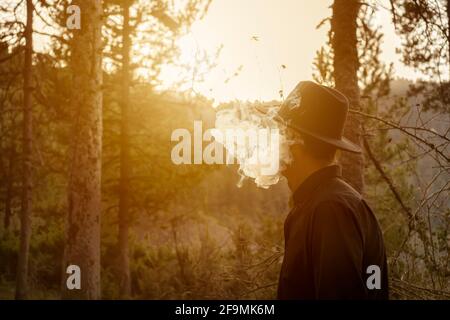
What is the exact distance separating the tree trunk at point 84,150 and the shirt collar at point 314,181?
16.5 ft

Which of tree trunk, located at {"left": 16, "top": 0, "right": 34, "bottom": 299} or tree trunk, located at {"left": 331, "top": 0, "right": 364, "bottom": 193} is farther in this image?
tree trunk, located at {"left": 16, "top": 0, "right": 34, "bottom": 299}

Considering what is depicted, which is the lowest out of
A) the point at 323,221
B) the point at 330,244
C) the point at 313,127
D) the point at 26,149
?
the point at 330,244

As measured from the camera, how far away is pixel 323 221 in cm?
199

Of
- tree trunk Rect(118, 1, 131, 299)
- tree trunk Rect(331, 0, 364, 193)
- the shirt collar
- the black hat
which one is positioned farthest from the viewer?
tree trunk Rect(118, 1, 131, 299)

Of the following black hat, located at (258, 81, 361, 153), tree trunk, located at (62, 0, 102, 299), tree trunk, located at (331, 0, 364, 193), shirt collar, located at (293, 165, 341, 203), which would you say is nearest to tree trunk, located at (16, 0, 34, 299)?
tree trunk, located at (62, 0, 102, 299)

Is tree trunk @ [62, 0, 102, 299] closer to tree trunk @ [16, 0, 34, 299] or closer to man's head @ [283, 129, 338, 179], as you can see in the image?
man's head @ [283, 129, 338, 179]

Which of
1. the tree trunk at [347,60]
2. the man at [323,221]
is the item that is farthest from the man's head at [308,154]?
the tree trunk at [347,60]

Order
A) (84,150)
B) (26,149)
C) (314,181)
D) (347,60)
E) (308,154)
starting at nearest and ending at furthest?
1. (314,181)
2. (308,154)
3. (347,60)
4. (84,150)
5. (26,149)

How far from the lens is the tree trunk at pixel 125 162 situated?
13.9m

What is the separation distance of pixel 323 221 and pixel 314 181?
0.35 metres

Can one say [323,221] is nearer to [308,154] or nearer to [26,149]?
[308,154]

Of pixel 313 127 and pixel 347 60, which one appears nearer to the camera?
pixel 313 127

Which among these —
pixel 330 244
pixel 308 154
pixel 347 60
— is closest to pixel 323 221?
pixel 330 244

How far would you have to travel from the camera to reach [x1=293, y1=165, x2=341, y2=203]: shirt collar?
229cm
